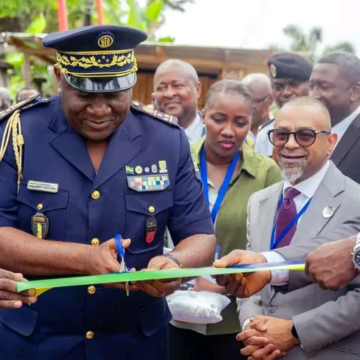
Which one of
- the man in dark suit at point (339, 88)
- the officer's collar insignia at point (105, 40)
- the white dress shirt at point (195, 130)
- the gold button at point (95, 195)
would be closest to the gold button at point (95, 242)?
the gold button at point (95, 195)

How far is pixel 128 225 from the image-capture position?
271 cm

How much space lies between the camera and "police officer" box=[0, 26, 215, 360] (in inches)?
101

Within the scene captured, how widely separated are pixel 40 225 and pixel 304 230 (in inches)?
46.0

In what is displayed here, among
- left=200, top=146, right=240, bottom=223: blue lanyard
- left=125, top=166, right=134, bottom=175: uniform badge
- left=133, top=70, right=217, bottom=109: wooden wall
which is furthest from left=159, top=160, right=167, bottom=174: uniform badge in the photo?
left=133, top=70, right=217, bottom=109: wooden wall

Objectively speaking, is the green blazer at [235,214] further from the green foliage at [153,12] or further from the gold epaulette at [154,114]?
the green foliage at [153,12]

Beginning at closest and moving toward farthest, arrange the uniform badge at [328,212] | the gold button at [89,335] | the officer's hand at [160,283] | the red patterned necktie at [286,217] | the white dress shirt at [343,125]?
1. the officer's hand at [160,283]
2. the gold button at [89,335]
3. the uniform badge at [328,212]
4. the red patterned necktie at [286,217]
5. the white dress shirt at [343,125]

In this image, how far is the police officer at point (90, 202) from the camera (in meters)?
2.56

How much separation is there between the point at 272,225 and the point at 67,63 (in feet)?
3.98

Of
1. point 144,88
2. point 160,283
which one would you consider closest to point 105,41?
point 160,283

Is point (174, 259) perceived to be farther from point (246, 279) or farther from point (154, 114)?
point (154, 114)

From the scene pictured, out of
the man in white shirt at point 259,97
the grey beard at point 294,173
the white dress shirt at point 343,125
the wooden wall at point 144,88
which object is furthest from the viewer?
the wooden wall at point 144,88

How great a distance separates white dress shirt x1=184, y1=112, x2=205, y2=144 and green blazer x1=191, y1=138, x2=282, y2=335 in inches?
49.2

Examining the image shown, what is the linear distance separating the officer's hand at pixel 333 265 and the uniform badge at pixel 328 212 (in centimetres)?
23

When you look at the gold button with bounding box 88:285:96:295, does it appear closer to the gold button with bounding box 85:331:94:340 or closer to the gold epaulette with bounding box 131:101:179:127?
the gold button with bounding box 85:331:94:340
